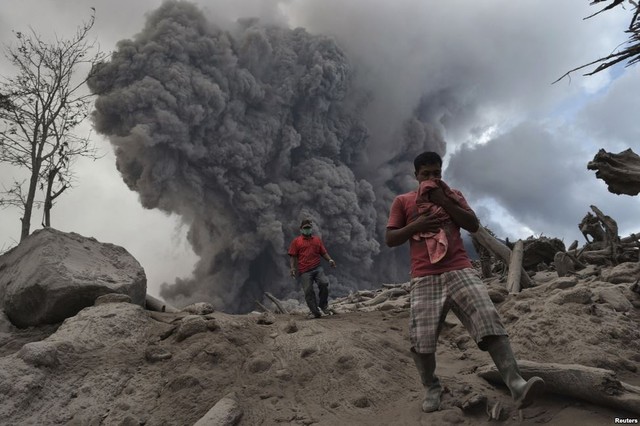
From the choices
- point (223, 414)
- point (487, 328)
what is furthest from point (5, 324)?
Answer: point (487, 328)

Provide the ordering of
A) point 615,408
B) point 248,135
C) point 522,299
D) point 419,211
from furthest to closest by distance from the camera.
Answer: point 248,135 → point 522,299 → point 419,211 → point 615,408

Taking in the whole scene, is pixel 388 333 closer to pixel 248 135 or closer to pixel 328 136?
pixel 248 135

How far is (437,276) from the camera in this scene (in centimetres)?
262

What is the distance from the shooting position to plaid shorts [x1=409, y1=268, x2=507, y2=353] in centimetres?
240

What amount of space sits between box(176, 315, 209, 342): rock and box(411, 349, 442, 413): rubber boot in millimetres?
2469

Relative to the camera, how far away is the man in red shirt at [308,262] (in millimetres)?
7051

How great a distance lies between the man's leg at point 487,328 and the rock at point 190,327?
9.18 feet

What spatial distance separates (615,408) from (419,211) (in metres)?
1.54

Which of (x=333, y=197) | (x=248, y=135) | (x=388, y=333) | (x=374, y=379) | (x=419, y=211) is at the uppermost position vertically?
(x=248, y=135)

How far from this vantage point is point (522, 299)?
193 inches

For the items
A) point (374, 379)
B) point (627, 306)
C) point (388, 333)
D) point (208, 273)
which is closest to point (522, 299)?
point (627, 306)

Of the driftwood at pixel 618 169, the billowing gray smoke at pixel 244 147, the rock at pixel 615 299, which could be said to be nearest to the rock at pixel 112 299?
the rock at pixel 615 299

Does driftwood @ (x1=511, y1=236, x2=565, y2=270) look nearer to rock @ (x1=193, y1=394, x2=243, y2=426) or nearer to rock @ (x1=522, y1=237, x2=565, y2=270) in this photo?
rock @ (x1=522, y1=237, x2=565, y2=270)

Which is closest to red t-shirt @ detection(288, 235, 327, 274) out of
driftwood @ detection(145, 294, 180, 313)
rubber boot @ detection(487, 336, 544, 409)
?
driftwood @ detection(145, 294, 180, 313)
